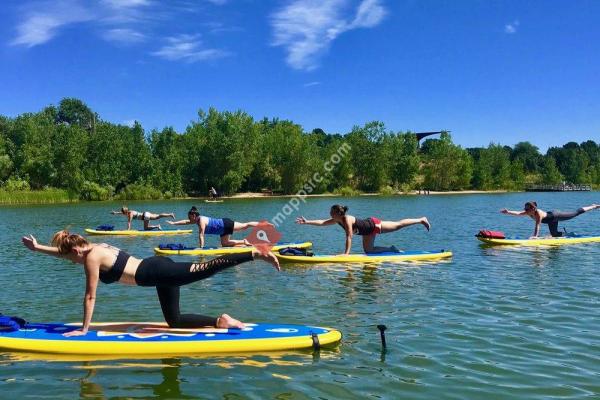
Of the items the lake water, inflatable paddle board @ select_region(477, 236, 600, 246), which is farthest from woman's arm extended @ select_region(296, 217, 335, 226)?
inflatable paddle board @ select_region(477, 236, 600, 246)

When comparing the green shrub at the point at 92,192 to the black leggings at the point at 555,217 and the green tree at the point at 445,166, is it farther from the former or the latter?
the green tree at the point at 445,166

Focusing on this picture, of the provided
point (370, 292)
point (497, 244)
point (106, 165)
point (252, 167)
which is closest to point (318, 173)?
point (252, 167)

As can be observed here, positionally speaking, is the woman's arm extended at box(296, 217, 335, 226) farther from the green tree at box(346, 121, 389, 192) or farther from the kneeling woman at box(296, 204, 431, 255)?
the green tree at box(346, 121, 389, 192)

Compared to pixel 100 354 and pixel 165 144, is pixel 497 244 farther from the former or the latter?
pixel 165 144

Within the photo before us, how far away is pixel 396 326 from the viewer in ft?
33.2

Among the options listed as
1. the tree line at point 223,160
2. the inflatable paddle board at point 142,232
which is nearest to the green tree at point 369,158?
the tree line at point 223,160

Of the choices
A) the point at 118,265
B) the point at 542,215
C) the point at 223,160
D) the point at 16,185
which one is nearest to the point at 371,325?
the point at 118,265

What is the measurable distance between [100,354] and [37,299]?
17.8ft

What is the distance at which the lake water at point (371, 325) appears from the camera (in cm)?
726

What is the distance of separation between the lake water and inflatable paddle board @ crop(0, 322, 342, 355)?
20cm

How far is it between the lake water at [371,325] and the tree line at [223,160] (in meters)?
62.4

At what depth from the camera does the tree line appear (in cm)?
7669

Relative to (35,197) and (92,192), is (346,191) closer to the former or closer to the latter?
(92,192)

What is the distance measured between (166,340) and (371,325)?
13.0 ft
